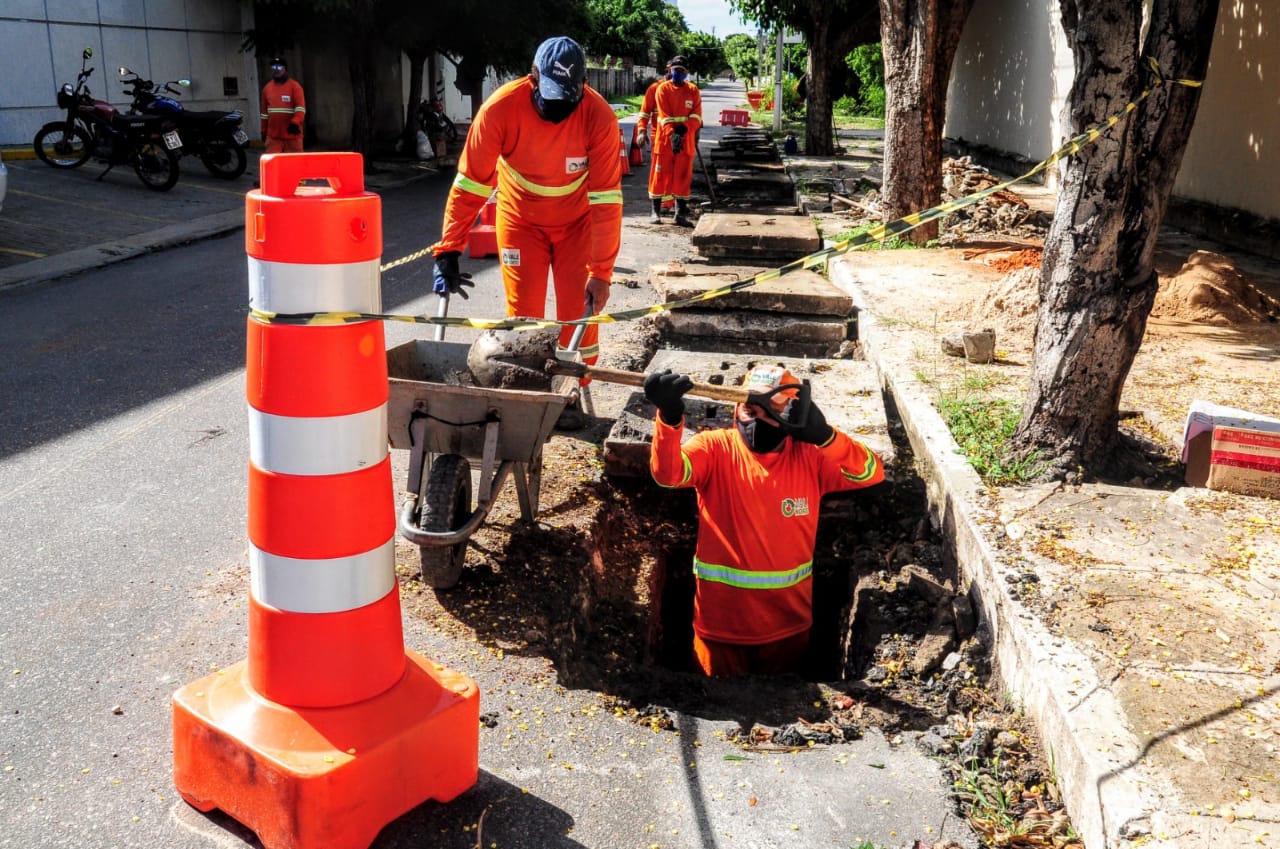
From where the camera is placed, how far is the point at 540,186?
584 cm

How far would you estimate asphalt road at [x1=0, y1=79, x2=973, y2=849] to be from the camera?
293cm

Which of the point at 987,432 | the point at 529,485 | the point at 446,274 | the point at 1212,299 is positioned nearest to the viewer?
the point at 529,485

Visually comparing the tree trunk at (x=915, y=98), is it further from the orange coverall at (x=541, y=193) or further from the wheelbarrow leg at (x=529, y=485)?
the wheelbarrow leg at (x=529, y=485)

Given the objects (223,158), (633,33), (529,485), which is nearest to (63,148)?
(223,158)

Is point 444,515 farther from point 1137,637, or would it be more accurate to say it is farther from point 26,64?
point 26,64

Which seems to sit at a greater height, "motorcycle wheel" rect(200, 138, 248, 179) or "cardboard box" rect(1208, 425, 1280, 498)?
"motorcycle wheel" rect(200, 138, 248, 179)

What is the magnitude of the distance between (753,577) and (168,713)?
7.91ft

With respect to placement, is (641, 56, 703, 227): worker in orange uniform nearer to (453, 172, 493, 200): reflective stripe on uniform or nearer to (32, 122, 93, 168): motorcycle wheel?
(32, 122, 93, 168): motorcycle wheel

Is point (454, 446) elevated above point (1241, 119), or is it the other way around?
point (1241, 119)

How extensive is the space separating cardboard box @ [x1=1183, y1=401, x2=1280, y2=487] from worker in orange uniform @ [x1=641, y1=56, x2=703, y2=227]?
1095 cm

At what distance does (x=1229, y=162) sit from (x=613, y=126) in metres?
8.96

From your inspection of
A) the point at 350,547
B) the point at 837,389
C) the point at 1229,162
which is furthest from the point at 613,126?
the point at 1229,162

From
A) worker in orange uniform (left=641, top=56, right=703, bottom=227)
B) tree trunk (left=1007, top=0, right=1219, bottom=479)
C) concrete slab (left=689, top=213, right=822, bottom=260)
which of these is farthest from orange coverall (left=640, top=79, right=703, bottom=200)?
tree trunk (left=1007, top=0, right=1219, bottom=479)

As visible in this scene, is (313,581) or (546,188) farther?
(546,188)
